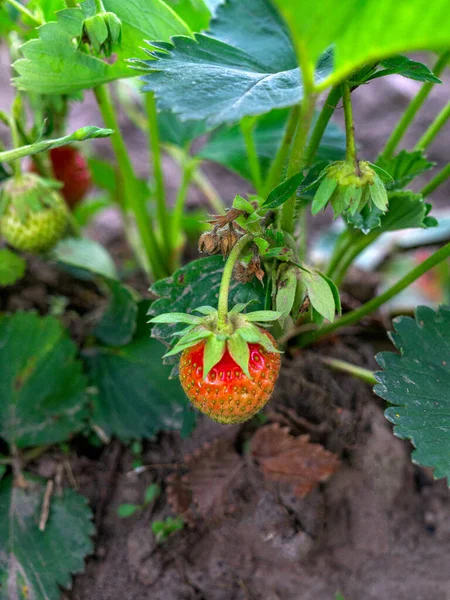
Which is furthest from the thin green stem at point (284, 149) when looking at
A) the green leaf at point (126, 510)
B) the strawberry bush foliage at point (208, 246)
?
the green leaf at point (126, 510)

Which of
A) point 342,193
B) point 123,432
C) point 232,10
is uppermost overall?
point 232,10

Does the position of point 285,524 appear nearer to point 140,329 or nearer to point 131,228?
point 140,329

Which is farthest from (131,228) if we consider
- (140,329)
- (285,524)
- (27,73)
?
(285,524)

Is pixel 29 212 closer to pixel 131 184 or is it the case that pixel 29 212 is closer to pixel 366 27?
pixel 131 184

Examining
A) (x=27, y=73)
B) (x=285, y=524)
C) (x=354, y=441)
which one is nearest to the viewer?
(x=27, y=73)

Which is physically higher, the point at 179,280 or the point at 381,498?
the point at 179,280

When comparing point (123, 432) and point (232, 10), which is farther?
point (123, 432)

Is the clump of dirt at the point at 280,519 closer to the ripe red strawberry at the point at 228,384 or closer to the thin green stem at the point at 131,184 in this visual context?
the ripe red strawberry at the point at 228,384

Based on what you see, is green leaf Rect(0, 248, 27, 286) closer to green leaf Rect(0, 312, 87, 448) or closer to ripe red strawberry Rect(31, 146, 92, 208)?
green leaf Rect(0, 312, 87, 448)

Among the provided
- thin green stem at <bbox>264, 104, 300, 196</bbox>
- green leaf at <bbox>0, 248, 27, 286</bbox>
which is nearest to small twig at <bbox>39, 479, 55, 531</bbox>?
green leaf at <bbox>0, 248, 27, 286</bbox>
